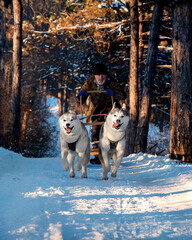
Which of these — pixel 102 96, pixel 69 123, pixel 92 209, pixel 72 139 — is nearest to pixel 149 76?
pixel 102 96

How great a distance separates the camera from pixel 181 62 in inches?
305

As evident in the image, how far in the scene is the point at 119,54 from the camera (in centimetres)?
1747

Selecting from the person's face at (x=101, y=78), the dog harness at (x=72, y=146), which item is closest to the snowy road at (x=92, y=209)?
the dog harness at (x=72, y=146)

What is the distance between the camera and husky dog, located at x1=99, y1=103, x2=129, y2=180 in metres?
4.88

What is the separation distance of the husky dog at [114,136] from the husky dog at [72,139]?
326 millimetres

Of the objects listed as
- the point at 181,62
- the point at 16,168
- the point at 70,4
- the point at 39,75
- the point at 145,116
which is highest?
the point at 70,4

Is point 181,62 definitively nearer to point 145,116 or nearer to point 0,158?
point 145,116

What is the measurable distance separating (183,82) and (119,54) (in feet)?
33.6

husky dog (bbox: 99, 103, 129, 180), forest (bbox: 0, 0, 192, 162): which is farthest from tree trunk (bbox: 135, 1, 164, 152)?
husky dog (bbox: 99, 103, 129, 180)

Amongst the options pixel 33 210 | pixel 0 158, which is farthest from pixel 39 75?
pixel 33 210

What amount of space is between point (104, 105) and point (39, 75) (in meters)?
20.7

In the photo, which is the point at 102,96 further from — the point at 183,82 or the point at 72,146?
the point at 183,82

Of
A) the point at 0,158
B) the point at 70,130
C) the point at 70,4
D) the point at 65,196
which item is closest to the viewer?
the point at 65,196

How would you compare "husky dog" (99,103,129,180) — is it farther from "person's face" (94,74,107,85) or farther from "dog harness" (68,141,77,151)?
"person's face" (94,74,107,85)
